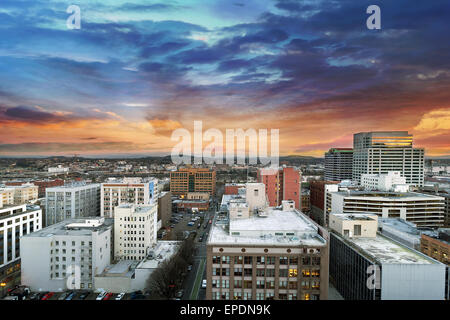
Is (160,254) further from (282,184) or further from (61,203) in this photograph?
(282,184)

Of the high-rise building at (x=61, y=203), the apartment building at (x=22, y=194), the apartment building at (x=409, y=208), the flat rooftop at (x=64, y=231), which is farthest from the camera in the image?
the apartment building at (x=22, y=194)

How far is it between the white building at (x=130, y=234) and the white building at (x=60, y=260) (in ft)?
9.91

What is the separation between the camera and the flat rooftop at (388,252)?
1418cm

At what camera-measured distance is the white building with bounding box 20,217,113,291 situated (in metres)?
19.8

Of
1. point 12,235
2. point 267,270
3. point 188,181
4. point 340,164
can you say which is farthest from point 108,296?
point 340,164

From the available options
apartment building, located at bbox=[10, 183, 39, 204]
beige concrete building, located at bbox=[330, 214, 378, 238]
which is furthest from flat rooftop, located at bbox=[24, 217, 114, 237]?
apartment building, located at bbox=[10, 183, 39, 204]

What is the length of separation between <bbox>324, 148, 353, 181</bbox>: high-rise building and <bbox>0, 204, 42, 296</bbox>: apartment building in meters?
58.0

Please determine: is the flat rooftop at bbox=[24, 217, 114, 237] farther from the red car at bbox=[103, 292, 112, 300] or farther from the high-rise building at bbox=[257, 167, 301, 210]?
the high-rise building at bbox=[257, 167, 301, 210]

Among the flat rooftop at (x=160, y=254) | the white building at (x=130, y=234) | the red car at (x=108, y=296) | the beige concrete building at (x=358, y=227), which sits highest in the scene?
the beige concrete building at (x=358, y=227)

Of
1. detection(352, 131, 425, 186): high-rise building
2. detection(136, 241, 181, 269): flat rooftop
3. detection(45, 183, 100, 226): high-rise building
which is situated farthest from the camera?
detection(352, 131, 425, 186): high-rise building

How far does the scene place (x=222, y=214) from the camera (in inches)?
933

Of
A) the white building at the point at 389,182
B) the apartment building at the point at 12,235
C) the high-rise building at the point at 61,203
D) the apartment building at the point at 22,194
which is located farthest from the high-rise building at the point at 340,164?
the apartment building at the point at 22,194

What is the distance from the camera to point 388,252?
51.4 ft

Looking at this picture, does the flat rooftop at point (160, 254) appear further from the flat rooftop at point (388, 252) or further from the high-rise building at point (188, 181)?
the high-rise building at point (188, 181)
